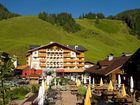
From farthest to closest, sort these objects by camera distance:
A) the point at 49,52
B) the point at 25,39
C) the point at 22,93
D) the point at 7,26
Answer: the point at 7,26 < the point at 25,39 < the point at 49,52 < the point at 22,93

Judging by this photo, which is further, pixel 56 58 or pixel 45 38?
pixel 45 38

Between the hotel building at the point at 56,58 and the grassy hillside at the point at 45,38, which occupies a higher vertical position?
the grassy hillside at the point at 45,38

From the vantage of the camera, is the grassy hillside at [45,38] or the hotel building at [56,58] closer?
the hotel building at [56,58]

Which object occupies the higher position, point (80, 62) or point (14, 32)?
point (14, 32)

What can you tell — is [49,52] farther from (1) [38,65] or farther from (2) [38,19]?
(2) [38,19]

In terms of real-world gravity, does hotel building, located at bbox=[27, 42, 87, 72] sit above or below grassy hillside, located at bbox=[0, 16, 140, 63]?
below

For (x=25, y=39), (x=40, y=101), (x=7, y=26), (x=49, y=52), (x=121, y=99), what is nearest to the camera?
(x=40, y=101)

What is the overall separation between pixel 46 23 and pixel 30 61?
72.8 m

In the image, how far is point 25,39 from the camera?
16312 centimetres

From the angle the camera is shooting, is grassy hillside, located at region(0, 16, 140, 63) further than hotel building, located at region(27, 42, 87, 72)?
Yes

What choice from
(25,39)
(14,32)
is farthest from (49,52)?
(14,32)

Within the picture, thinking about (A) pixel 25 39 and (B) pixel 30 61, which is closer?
(B) pixel 30 61

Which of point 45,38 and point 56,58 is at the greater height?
point 45,38

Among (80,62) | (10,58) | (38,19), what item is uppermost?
(38,19)
